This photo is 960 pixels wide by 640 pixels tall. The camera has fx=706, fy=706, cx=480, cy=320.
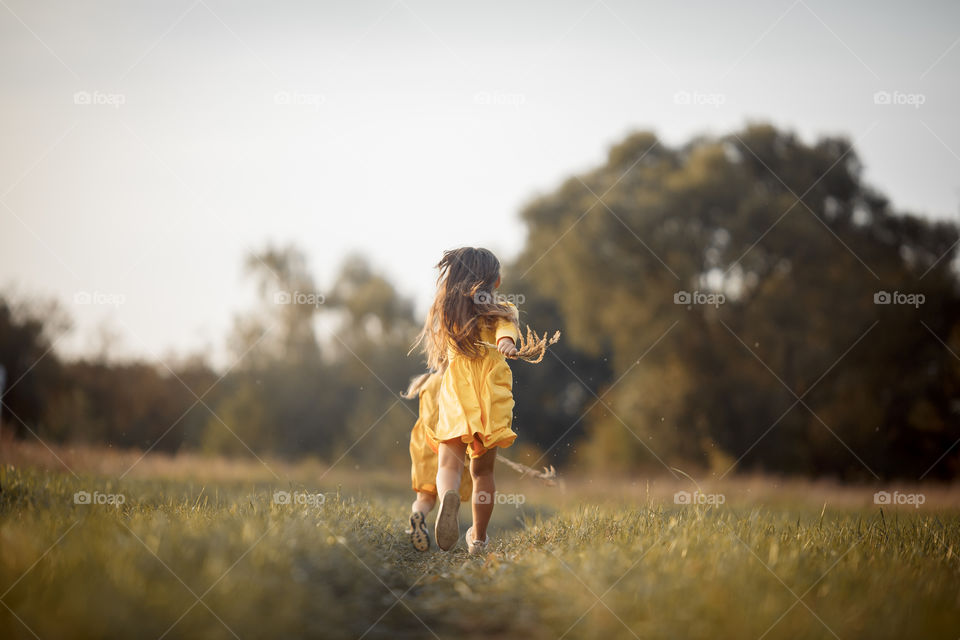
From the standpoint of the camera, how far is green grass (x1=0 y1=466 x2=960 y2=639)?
2.73 meters

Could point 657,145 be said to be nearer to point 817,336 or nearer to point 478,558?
point 817,336

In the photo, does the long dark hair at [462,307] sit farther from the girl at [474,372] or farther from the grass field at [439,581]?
the grass field at [439,581]

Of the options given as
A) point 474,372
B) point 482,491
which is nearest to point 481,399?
point 474,372

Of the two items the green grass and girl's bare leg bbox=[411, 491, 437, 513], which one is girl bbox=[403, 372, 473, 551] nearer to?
girl's bare leg bbox=[411, 491, 437, 513]

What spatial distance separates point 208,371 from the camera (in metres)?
26.2

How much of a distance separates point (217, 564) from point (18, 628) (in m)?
0.70

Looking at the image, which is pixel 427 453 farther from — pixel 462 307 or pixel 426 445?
pixel 462 307

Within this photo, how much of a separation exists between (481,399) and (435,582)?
4.57 feet

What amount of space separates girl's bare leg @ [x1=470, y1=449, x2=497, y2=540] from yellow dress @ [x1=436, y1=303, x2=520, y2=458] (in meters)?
0.07

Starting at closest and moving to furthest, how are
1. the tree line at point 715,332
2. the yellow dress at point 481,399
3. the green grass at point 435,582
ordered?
the green grass at point 435,582 < the yellow dress at point 481,399 < the tree line at point 715,332

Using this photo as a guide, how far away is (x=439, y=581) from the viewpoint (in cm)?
383

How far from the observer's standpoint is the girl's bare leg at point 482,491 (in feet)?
15.8

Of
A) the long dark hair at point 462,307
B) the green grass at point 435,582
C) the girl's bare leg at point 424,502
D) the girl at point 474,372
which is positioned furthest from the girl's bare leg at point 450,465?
the long dark hair at point 462,307

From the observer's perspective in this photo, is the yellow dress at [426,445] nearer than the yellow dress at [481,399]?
No
